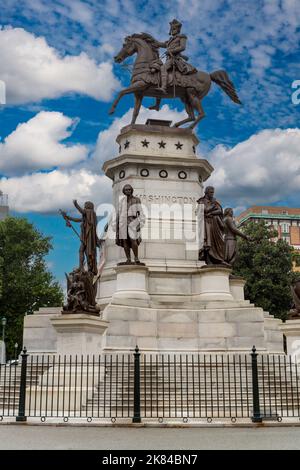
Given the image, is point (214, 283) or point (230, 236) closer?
point (214, 283)

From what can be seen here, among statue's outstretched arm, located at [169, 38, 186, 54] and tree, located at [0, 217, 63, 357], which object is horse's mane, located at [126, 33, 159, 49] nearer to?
statue's outstretched arm, located at [169, 38, 186, 54]

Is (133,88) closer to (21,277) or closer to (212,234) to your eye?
(212,234)

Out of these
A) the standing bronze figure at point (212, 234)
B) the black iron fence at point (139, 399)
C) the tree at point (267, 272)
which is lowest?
the black iron fence at point (139, 399)

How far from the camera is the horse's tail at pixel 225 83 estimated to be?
26.1 metres

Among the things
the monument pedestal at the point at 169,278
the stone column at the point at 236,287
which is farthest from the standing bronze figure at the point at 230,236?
the monument pedestal at the point at 169,278

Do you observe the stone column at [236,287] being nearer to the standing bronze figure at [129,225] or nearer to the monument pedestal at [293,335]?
the monument pedestal at [293,335]

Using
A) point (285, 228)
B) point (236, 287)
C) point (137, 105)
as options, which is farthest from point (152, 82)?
point (285, 228)

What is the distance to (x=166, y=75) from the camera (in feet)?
81.8

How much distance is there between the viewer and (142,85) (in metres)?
24.6

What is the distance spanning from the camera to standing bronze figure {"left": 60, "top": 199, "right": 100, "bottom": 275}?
21.6m

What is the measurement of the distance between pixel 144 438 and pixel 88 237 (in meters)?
11.4

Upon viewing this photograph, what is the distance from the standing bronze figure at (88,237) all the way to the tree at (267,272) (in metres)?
20.2
